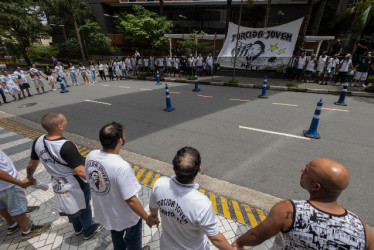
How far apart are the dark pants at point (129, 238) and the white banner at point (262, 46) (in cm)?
1533

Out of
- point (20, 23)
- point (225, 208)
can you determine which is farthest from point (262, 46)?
point (20, 23)

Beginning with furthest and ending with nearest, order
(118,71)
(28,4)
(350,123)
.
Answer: (28,4), (118,71), (350,123)

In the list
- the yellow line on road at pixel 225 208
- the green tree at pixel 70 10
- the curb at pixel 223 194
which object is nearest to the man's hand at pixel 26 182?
the curb at pixel 223 194

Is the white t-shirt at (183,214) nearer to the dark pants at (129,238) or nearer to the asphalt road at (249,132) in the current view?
the dark pants at (129,238)

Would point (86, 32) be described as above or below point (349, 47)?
above

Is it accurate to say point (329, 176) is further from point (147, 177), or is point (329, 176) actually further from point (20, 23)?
point (20, 23)

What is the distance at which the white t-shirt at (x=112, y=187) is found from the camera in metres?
1.82

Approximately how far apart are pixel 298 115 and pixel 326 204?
696cm

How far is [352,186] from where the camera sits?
3.54 metres

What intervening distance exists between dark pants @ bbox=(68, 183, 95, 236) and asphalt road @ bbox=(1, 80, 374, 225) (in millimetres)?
2290

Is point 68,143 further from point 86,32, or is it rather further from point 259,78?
point 86,32

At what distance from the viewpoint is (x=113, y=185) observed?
6.10 ft

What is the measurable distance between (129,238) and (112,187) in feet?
2.47

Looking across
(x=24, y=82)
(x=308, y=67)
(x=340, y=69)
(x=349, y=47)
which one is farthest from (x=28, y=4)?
(x=349, y=47)
